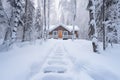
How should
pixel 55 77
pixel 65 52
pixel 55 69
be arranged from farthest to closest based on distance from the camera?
pixel 65 52 < pixel 55 69 < pixel 55 77

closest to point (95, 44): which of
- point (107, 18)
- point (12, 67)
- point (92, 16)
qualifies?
point (92, 16)

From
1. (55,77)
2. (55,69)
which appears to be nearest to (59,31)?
(55,69)

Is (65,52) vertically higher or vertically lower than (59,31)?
lower

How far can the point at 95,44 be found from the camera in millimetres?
12133

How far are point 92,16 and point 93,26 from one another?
2.60ft

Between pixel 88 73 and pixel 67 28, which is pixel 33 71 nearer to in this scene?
pixel 88 73

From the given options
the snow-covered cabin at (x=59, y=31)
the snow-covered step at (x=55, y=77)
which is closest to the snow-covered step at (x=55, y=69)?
the snow-covered step at (x=55, y=77)

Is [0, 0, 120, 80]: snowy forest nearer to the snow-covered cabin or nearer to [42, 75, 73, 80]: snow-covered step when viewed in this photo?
[42, 75, 73, 80]: snow-covered step

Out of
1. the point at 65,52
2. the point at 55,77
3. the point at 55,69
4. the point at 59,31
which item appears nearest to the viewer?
the point at 55,77

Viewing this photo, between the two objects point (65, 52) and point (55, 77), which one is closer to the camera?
point (55, 77)

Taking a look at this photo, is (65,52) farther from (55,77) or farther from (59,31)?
(59,31)

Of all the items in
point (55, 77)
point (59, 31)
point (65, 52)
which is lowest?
point (55, 77)

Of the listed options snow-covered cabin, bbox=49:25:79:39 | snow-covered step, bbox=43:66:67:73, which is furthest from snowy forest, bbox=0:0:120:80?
snow-covered cabin, bbox=49:25:79:39

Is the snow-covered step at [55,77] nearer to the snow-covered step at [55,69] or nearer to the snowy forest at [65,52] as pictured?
the snowy forest at [65,52]
